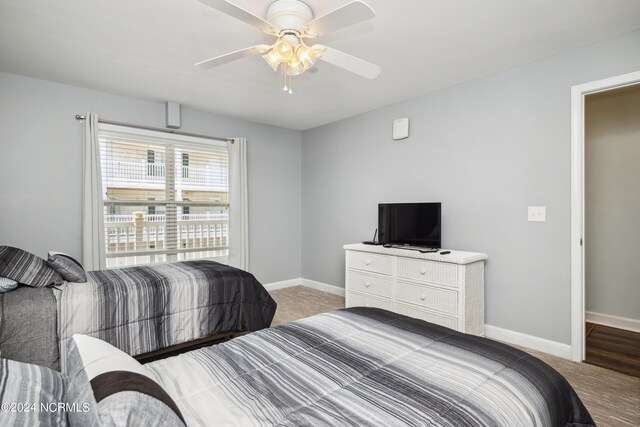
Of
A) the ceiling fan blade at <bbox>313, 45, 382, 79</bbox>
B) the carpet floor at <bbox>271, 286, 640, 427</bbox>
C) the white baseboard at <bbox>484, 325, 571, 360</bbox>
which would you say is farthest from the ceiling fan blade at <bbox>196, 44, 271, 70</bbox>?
the white baseboard at <bbox>484, 325, 571, 360</bbox>

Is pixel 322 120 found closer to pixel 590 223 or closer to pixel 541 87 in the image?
pixel 541 87

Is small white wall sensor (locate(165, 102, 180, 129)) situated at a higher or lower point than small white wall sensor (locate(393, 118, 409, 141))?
higher

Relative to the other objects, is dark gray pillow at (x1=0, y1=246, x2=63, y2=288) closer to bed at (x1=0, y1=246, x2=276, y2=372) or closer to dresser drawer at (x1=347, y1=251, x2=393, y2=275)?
bed at (x1=0, y1=246, x2=276, y2=372)

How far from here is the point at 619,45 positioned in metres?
2.51

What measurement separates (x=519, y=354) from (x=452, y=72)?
8.63 ft

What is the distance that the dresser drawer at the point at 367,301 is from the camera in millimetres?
3498

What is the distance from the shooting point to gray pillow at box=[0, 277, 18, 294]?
213 cm

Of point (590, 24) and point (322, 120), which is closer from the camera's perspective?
point (590, 24)

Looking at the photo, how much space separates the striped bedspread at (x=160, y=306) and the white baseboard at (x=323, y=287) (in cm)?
183

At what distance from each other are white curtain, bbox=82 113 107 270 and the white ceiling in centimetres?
52

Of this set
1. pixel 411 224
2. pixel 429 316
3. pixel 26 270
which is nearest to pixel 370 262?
pixel 411 224

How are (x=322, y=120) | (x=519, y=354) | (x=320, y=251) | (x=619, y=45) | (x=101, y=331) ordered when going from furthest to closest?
(x=320, y=251), (x=322, y=120), (x=619, y=45), (x=101, y=331), (x=519, y=354)

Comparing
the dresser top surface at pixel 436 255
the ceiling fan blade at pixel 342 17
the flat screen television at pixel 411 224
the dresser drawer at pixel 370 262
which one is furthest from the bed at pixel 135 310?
the ceiling fan blade at pixel 342 17

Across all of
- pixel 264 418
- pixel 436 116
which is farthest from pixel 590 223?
pixel 264 418
